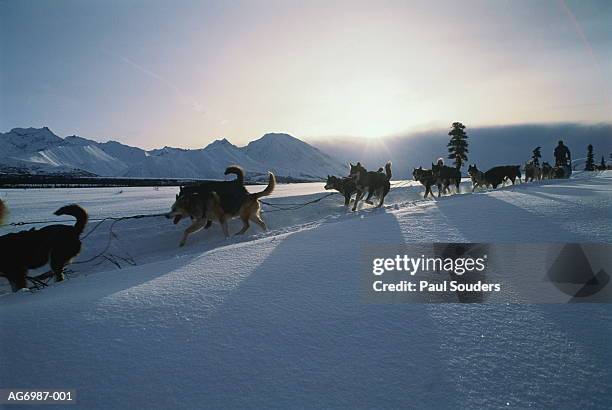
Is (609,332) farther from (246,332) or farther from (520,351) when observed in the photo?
(246,332)

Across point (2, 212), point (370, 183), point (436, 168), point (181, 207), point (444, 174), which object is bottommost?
point (181, 207)

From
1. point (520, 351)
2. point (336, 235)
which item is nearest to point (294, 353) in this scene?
point (520, 351)

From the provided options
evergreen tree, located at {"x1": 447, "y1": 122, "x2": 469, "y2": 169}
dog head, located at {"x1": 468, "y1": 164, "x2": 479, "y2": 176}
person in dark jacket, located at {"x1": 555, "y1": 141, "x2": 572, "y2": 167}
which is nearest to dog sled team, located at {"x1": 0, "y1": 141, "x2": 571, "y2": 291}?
dog head, located at {"x1": 468, "y1": 164, "x2": 479, "y2": 176}

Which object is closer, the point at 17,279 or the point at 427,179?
the point at 17,279

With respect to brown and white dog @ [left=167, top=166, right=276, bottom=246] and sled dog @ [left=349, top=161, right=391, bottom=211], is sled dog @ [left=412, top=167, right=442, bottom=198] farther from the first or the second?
brown and white dog @ [left=167, top=166, right=276, bottom=246]

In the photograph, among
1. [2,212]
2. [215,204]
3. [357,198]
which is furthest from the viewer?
[357,198]

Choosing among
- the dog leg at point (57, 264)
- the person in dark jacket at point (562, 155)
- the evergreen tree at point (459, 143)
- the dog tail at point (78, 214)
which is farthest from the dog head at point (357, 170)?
the evergreen tree at point (459, 143)

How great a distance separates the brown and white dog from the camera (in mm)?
7836

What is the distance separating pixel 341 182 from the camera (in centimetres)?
1397

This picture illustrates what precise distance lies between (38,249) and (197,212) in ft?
11.2

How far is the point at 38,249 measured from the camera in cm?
472

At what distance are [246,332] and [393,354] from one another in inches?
31.0

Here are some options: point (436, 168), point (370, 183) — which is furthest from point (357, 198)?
point (436, 168)

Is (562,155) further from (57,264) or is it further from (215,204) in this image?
(57,264)
